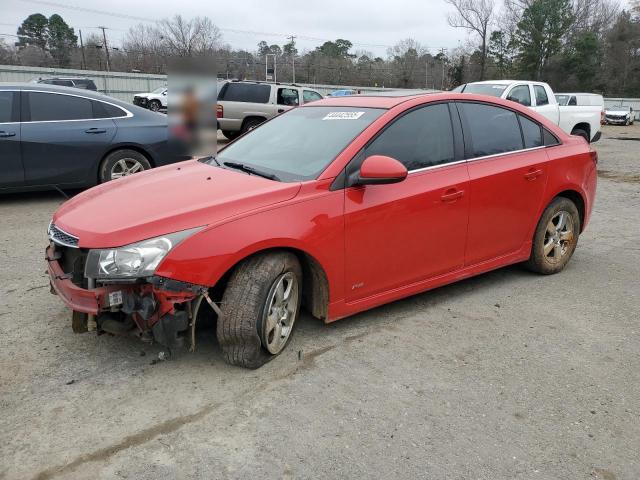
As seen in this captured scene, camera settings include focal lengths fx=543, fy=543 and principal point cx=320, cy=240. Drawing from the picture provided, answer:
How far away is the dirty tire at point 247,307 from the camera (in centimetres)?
305

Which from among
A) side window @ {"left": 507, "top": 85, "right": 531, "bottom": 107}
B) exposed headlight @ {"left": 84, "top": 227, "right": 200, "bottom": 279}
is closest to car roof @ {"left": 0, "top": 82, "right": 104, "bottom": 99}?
exposed headlight @ {"left": 84, "top": 227, "right": 200, "bottom": 279}

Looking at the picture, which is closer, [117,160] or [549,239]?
[549,239]

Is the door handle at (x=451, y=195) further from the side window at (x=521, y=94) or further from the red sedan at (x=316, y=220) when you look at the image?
the side window at (x=521, y=94)

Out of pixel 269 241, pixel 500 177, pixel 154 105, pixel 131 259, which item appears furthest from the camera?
pixel 154 105

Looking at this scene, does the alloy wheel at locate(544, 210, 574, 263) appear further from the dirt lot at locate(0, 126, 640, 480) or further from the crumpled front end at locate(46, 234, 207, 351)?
the crumpled front end at locate(46, 234, 207, 351)

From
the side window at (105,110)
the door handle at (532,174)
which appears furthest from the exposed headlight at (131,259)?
the side window at (105,110)

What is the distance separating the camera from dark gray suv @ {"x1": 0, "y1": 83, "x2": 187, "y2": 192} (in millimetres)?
6879

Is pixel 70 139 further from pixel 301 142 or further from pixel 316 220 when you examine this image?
pixel 316 220

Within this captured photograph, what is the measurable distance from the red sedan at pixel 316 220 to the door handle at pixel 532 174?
20 millimetres

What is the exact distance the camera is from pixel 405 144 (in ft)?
12.8

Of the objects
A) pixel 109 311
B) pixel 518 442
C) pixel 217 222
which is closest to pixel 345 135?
pixel 217 222

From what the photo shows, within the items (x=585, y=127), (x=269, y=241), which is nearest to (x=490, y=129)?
(x=269, y=241)

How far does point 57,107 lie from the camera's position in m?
7.20

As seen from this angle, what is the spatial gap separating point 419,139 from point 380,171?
0.77m
